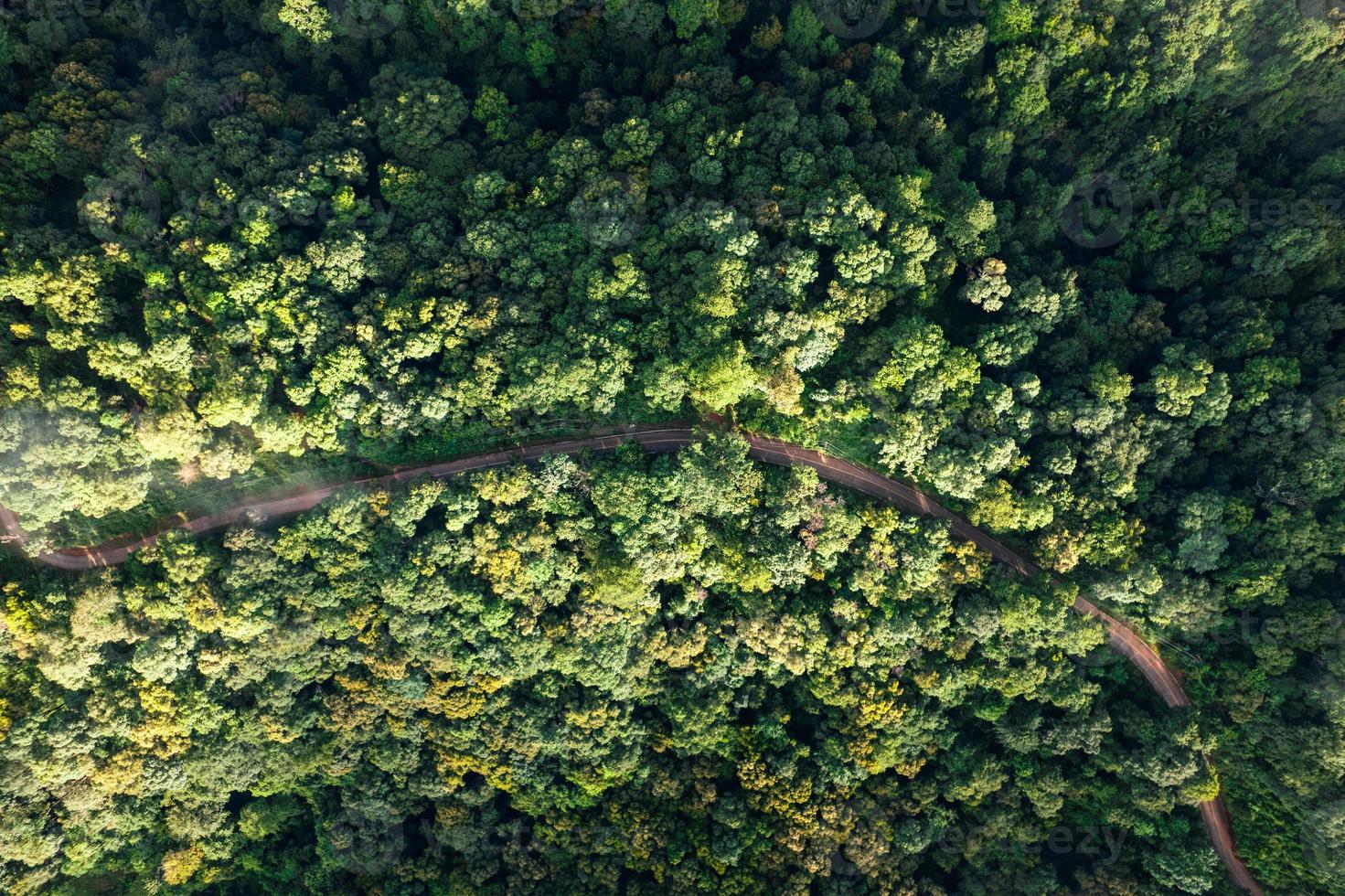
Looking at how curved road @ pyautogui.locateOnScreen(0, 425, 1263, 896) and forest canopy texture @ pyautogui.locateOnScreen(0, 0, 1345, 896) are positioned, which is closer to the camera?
forest canopy texture @ pyautogui.locateOnScreen(0, 0, 1345, 896)

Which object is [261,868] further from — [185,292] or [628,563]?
[185,292]

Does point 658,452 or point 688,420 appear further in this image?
point 688,420

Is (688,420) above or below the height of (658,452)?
above

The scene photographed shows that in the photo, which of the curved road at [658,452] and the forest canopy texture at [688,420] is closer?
the forest canopy texture at [688,420]

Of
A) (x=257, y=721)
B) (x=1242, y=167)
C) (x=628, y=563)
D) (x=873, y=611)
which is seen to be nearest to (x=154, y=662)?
(x=257, y=721)
